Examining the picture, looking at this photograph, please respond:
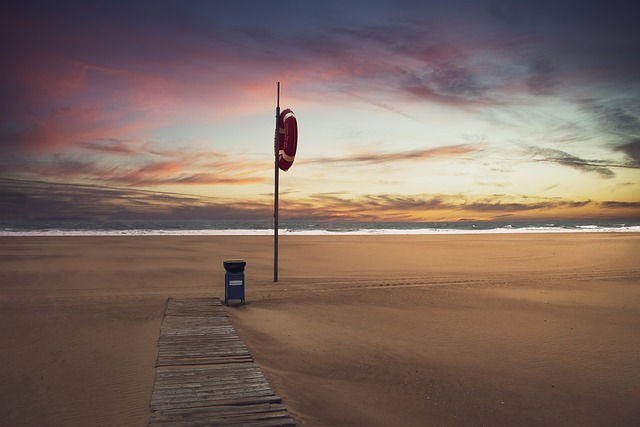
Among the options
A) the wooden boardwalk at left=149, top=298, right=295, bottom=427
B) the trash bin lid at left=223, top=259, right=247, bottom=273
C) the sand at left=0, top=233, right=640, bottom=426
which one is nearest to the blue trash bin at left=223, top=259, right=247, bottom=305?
the trash bin lid at left=223, top=259, right=247, bottom=273

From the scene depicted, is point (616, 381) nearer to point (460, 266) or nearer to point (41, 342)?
point (41, 342)

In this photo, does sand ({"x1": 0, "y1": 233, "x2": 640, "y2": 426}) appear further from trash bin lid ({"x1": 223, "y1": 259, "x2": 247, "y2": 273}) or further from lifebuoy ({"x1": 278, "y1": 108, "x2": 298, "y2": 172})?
lifebuoy ({"x1": 278, "y1": 108, "x2": 298, "y2": 172})

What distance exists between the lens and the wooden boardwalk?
500 cm

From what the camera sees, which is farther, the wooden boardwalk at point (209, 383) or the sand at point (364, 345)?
the sand at point (364, 345)

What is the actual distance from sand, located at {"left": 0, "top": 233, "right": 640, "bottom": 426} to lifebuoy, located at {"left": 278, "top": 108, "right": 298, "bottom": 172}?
4495mm

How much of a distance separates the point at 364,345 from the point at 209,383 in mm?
3782

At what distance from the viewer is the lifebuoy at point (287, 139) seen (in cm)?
1322

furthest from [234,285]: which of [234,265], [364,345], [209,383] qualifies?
[209,383]

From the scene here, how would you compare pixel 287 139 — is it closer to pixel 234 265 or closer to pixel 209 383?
pixel 234 265

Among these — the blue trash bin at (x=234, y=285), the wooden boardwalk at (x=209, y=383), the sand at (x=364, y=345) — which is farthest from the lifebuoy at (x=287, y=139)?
the wooden boardwalk at (x=209, y=383)

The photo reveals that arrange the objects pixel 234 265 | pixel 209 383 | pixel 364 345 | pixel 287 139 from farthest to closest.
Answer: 1. pixel 287 139
2. pixel 234 265
3. pixel 364 345
4. pixel 209 383

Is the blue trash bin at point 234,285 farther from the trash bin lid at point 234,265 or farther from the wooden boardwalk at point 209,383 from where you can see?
the wooden boardwalk at point 209,383

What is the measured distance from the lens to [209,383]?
5.97 metres

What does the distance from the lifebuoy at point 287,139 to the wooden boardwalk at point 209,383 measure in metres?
6.12
